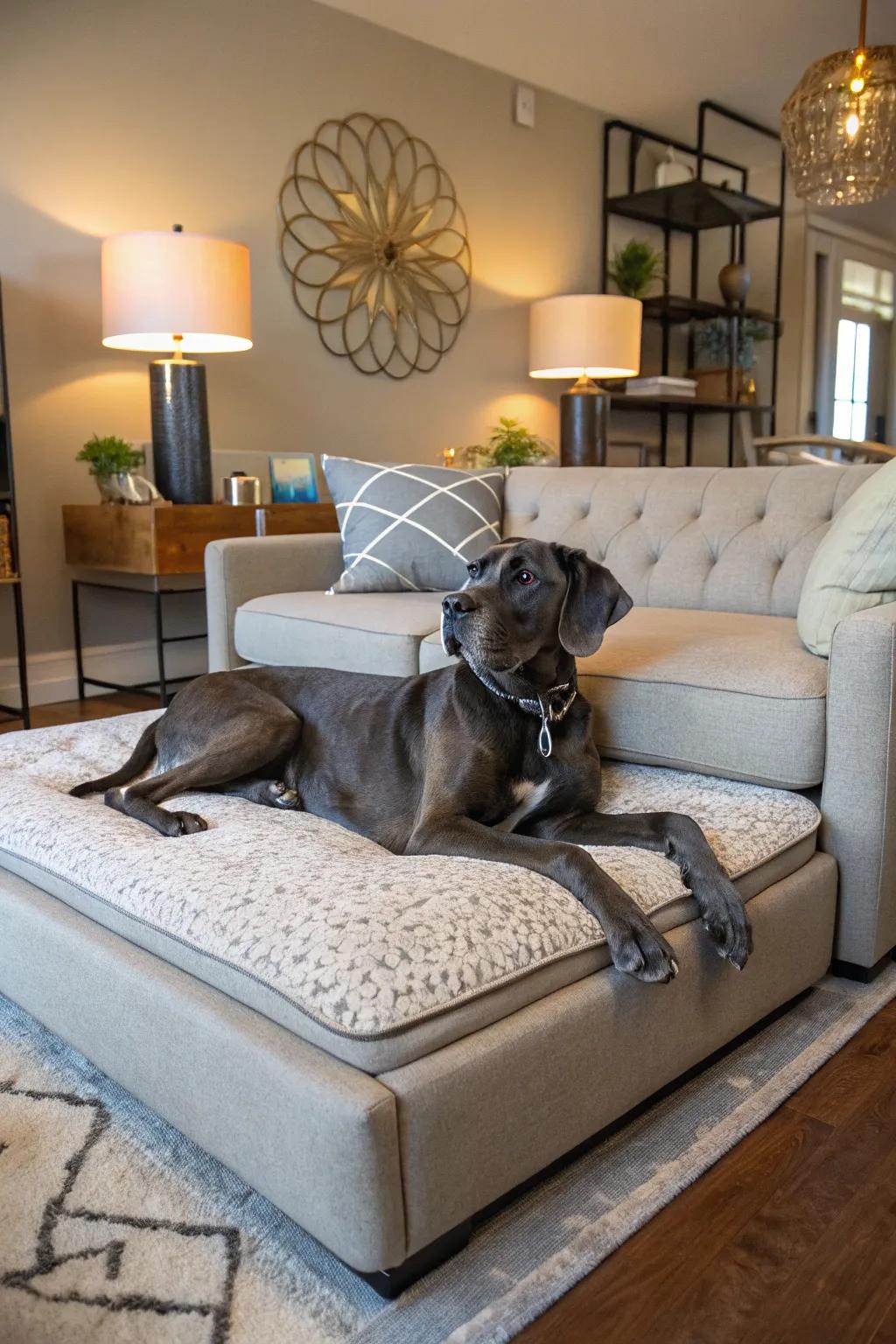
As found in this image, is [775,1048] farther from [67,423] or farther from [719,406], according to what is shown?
A: [719,406]

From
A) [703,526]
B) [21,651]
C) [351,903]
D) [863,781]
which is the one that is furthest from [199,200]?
[351,903]

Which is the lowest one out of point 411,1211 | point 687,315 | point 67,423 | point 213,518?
point 411,1211

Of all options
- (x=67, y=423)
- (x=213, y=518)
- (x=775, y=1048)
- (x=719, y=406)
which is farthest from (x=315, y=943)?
(x=719, y=406)

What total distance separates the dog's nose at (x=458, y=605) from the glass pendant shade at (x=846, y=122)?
2604mm

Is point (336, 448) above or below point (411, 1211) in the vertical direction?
above

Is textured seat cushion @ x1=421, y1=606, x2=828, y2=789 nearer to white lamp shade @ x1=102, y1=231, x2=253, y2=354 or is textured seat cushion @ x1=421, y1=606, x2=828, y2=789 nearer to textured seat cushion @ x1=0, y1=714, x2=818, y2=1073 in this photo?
textured seat cushion @ x1=0, y1=714, x2=818, y2=1073

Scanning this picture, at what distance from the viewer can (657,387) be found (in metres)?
5.79

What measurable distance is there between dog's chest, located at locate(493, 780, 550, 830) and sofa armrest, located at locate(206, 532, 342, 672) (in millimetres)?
1561

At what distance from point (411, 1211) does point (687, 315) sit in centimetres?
606

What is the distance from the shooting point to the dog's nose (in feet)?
5.30

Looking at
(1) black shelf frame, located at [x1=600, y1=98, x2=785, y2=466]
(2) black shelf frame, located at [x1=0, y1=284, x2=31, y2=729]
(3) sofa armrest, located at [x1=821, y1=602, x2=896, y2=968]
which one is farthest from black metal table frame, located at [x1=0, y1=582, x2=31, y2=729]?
(1) black shelf frame, located at [x1=600, y1=98, x2=785, y2=466]

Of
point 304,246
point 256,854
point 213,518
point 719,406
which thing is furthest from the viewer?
point 719,406

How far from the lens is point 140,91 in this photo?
3971mm

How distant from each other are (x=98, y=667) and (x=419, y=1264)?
11.4 ft
